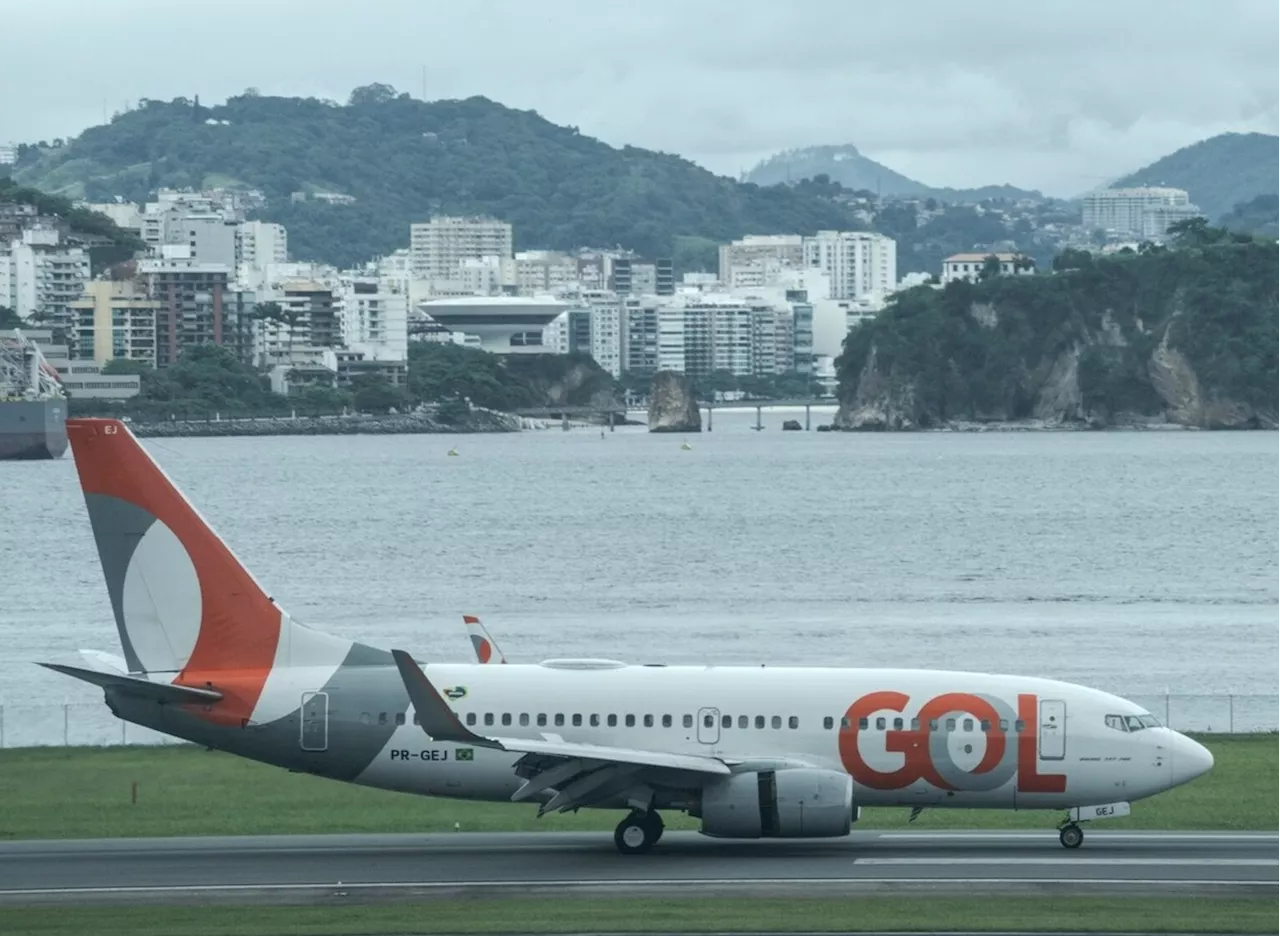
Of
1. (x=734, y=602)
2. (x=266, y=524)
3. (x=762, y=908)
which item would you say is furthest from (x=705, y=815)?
(x=266, y=524)

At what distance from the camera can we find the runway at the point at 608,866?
35875 millimetres

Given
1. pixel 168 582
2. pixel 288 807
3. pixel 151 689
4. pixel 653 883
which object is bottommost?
pixel 288 807

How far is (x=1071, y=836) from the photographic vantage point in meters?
40.0

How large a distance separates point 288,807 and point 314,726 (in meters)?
6.55

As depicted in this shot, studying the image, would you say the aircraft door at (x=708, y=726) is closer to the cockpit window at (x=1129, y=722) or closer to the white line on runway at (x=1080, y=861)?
the white line on runway at (x=1080, y=861)

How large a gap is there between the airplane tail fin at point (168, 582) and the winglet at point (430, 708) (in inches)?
148

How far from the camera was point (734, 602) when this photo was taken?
11244cm

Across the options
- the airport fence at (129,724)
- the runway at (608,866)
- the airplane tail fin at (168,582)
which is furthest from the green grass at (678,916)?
the airport fence at (129,724)

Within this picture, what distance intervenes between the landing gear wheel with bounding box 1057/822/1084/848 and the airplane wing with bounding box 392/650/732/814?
19.3 ft

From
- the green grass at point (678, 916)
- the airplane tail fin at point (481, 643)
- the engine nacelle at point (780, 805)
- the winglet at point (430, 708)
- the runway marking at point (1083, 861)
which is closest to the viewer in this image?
the green grass at point (678, 916)

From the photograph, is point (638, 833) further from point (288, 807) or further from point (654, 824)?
point (288, 807)

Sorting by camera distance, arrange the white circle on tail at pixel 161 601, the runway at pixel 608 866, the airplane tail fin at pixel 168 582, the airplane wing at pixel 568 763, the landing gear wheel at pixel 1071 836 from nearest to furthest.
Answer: the runway at pixel 608 866
the airplane wing at pixel 568 763
the landing gear wheel at pixel 1071 836
the airplane tail fin at pixel 168 582
the white circle on tail at pixel 161 601

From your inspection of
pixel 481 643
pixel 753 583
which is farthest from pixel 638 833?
pixel 753 583

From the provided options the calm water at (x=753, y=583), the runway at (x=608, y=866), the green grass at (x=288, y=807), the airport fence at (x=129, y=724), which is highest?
the runway at (x=608, y=866)
